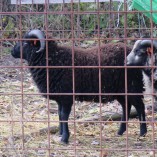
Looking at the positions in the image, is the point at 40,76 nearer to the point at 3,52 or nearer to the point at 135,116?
the point at 135,116

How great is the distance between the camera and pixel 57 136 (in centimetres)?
740

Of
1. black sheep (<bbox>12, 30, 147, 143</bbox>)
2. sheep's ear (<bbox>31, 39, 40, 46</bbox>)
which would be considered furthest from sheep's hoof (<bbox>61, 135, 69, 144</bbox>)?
sheep's ear (<bbox>31, 39, 40, 46</bbox>)

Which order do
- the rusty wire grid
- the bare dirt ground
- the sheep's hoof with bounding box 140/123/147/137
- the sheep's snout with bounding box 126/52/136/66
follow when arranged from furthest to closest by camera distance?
1. the sheep's hoof with bounding box 140/123/147/137
2. the sheep's snout with bounding box 126/52/136/66
3. the bare dirt ground
4. the rusty wire grid

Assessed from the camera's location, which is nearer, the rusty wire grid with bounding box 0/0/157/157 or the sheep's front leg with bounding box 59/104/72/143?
the rusty wire grid with bounding box 0/0/157/157

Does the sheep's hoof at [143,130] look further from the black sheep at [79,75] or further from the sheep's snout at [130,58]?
the sheep's snout at [130,58]

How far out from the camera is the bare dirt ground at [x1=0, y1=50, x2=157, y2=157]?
5576 mm

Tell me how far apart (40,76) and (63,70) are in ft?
1.32

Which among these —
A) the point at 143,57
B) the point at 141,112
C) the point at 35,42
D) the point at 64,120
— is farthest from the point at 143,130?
the point at 35,42

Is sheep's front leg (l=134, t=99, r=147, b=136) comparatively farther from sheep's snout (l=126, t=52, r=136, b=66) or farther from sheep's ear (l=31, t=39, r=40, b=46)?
sheep's ear (l=31, t=39, r=40, b=46)

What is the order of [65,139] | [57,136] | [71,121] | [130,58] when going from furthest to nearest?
[57,136] < [130,58] < [65,139] < [71,121]

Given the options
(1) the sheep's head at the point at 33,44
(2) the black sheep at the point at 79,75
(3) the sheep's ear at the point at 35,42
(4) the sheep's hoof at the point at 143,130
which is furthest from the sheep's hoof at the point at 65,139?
(3) the sheep's ear at the point at 35,42

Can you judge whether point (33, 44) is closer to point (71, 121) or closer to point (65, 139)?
point (65, 139)

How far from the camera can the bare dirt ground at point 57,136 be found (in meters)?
5.58

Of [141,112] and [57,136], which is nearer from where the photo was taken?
[57,136]
